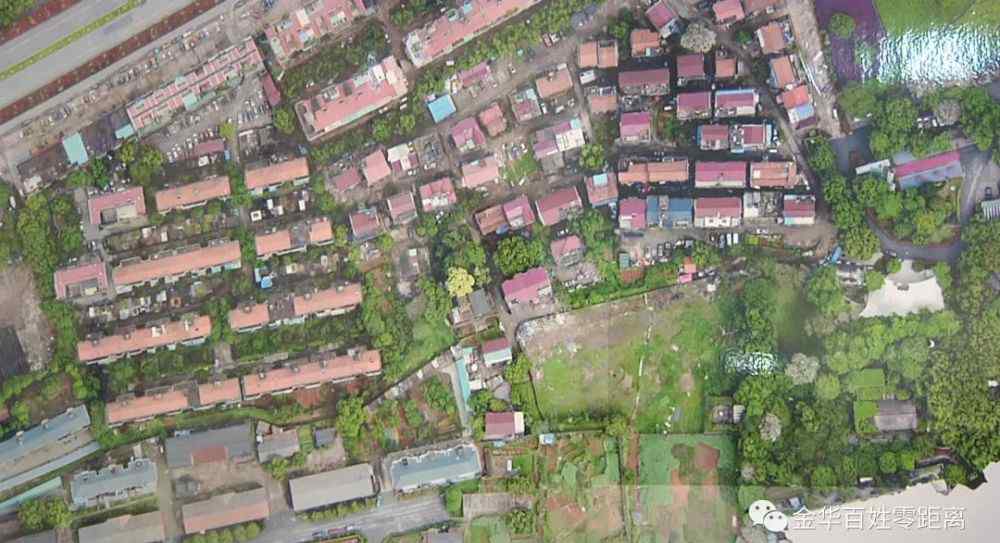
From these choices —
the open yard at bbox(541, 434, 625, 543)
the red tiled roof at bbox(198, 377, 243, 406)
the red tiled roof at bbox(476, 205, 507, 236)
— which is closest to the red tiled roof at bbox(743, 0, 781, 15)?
the red tiled roof at bbox(476, 205, 507, 236)

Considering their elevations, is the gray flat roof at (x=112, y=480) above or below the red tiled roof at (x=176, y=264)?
below

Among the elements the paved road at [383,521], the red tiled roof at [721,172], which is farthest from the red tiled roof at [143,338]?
the red tiled roof at [721,172]

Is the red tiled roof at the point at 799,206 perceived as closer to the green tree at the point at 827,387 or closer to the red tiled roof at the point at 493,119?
the green tree at the point at 827,387

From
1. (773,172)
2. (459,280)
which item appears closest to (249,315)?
(459,280)

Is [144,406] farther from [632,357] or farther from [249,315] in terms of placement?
[632,357]

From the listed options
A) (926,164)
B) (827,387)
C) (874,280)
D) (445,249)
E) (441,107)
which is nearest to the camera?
(827,387)

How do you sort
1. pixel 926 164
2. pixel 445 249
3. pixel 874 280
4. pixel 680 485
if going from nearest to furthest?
pixel 874 280 < pixel 926 164 < pixel 680 485 < pixel 445 249

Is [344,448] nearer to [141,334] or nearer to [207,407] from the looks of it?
[207,407]

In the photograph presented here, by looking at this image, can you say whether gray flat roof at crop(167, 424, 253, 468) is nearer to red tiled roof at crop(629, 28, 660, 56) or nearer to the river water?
red tiled roof at crop(629, 28, 660, 56)
